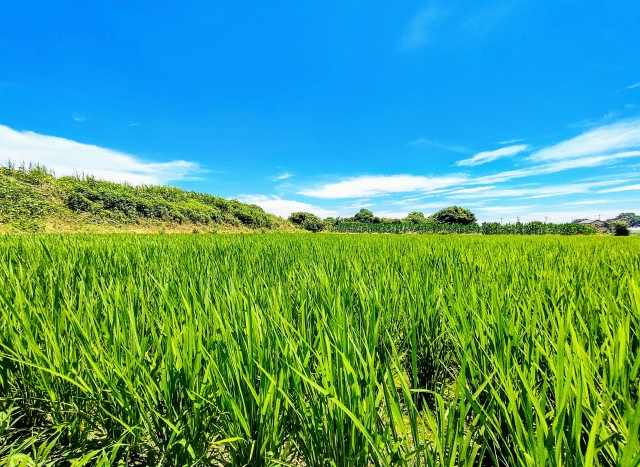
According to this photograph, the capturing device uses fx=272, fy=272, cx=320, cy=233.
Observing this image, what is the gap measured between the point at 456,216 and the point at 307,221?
105 feet

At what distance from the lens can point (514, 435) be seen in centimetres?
55

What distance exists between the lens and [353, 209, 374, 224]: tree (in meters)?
54.4

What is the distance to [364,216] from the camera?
5469cm

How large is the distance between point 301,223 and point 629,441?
39853 mm

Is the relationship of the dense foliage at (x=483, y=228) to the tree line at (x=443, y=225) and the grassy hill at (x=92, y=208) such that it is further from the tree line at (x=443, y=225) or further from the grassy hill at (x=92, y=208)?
the grassy hill at (x=92, y=208)

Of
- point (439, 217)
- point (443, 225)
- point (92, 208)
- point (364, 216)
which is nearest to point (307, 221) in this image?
point (364, 216)

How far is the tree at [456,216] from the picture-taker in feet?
175

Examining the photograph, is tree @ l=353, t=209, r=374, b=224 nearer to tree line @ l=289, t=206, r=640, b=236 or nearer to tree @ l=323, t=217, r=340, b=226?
tree line @ l=289, t=206, r=640, b=236

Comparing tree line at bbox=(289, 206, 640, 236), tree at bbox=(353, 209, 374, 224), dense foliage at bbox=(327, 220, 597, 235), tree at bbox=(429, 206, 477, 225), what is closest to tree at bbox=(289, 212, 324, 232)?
tree line at bbox=(289, 206, 640, 236)

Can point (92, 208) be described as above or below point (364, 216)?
below

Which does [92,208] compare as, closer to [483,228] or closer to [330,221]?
[330,221]

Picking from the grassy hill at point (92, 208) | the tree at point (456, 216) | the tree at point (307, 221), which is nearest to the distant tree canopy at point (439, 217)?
the tree at point (456, 216)

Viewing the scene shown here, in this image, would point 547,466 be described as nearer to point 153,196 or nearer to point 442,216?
point 153,196

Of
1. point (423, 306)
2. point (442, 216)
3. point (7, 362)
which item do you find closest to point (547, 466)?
point (423, 306)
